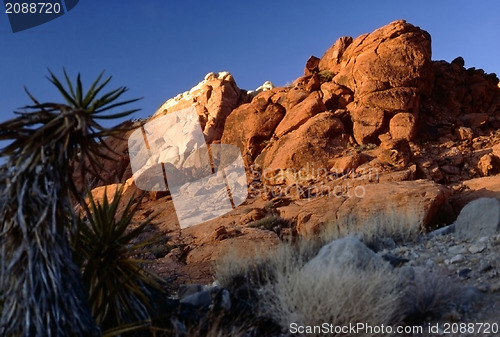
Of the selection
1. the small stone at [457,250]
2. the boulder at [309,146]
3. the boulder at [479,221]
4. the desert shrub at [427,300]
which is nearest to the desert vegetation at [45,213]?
the desert shrub at [427,300]

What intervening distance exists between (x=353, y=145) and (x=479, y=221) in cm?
1361

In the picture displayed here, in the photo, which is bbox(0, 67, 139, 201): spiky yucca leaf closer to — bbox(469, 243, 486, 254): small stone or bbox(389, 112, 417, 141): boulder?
bbox(469, 243, 486, 254): small stone

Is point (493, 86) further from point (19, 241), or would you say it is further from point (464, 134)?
point (19, 241)

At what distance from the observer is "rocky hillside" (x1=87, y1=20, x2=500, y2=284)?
15500 millimetres

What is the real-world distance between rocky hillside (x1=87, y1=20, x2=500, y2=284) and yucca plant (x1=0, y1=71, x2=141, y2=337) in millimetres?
8827

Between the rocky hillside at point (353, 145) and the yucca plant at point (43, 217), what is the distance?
883cm

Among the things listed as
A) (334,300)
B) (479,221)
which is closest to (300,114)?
(479,221)

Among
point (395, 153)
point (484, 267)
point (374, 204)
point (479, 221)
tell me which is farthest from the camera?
point (395, 153)

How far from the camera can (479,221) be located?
9781 millimetres

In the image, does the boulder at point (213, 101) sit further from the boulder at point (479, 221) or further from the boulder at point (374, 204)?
the boulder at point (479, 221)

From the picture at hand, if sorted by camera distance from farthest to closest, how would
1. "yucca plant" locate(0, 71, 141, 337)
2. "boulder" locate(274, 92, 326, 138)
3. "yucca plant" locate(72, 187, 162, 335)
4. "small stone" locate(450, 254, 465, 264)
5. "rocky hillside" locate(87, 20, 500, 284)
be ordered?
"boulder" locate(274, 92, 326, 138)
"rocky hillside" locate(87, 20, 500, 284)
"small stone" locate(450, 254, 465, 264)
"yucca plant" locate(72, 187, 162, 335)
"yucca plant" locate(0, 71, 141, 337)

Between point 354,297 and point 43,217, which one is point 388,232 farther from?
point 43,217

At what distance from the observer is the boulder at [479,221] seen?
937cm

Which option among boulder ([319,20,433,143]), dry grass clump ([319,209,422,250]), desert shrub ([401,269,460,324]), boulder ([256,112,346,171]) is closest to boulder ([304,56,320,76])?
boulder ([319,20,433,143])
